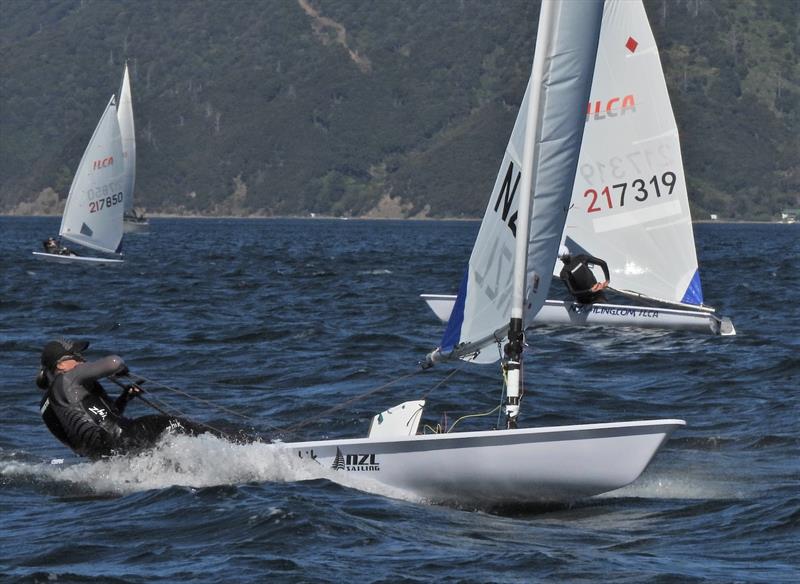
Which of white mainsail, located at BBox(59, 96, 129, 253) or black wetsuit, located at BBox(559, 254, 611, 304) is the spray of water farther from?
white mainsail, located at BBox(59, 96, 129, 253)

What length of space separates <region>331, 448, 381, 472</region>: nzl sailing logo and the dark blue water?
0.65ft

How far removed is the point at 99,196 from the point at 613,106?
25.3m

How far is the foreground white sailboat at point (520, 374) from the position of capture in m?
11.5

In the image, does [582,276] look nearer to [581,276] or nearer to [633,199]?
[581,276]

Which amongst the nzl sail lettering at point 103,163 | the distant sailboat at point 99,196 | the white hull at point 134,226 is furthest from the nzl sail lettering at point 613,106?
the white hull at point 134,226

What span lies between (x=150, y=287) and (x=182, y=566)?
91.3 ft

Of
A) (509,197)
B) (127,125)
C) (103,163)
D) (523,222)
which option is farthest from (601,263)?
(127,125)

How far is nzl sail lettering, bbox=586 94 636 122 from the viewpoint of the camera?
2405 centimetres

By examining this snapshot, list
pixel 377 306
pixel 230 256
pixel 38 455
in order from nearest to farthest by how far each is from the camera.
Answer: pixel 38 455
pixel 377 306
pixel 230 256

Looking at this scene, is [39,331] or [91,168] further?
[91,168]

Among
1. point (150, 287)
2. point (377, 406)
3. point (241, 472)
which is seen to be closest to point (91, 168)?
point (150, 287)

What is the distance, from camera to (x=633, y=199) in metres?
24.6

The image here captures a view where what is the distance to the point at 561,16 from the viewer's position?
1186cm

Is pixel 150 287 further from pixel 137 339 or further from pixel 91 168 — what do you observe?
pixel 137 339
